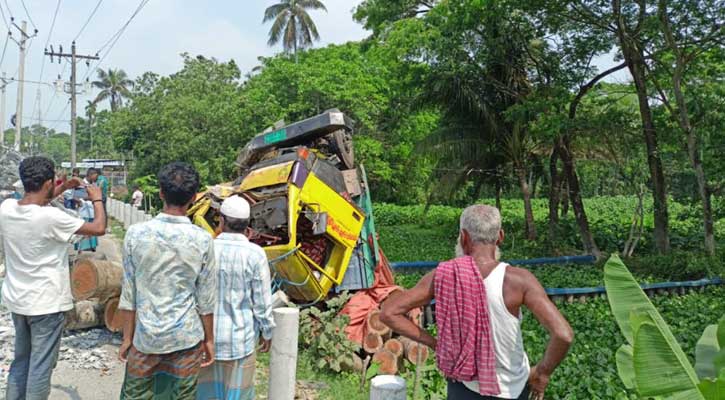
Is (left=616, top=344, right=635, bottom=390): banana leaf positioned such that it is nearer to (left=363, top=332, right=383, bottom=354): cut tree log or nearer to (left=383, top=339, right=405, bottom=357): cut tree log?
(left=383, top=339, right=405, bottom=357): cut tree log

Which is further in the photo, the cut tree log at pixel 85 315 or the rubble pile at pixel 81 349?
the cut tree log at pixel 85 315

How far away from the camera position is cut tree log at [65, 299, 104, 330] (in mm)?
7270

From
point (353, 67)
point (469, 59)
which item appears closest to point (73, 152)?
point (353, 67)

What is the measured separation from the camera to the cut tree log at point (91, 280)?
278 inches

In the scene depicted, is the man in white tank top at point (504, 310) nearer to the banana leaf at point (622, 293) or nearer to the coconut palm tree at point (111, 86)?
the banana leaf at point (622, 293)

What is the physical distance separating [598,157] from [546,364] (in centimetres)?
1624

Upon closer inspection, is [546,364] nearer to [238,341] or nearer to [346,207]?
[238,341]

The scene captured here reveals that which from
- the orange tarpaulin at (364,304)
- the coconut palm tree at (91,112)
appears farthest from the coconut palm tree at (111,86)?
the orange tarpaulin at (364,304)

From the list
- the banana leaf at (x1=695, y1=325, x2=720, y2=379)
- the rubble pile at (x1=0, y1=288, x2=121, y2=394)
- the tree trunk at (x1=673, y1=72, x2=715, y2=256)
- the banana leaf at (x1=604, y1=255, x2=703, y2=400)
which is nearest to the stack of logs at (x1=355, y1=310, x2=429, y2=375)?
the rubble pile at (x1=0, y1=288, x2=121, y2=394)

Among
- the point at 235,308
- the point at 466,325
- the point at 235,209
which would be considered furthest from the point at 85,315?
the point at 466,325

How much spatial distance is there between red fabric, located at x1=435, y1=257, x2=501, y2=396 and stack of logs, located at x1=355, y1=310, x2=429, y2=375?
3538 millimetres

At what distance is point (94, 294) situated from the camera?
7125 millimetres

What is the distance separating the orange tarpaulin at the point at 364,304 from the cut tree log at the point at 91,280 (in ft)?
9.47

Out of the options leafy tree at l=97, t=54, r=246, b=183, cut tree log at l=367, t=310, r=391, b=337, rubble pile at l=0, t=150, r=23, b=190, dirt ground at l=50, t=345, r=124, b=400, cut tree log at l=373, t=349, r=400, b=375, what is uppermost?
leafy tree at l=97, t=54, r=246, b=183
